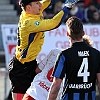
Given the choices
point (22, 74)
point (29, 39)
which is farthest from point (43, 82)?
point (29, 39)

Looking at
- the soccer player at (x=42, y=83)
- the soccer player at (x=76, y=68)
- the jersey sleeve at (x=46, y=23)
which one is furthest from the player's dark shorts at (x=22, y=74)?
the soccer player at (x=76, y=68)

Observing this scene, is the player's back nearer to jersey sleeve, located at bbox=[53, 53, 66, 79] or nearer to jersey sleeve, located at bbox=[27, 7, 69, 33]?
jersey sleeve, located at bbox=[53, 53, 66, 79]

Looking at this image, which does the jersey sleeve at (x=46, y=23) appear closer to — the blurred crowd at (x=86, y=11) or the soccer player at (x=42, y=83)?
the soccer player at (x=42, y=83)

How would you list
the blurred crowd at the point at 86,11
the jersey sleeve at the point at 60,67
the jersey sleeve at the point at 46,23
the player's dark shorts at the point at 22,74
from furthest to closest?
the blurred crowd at the point at 86,11 < the player's dark shorts at the point at 22,74 < the jersey sleeve at the point at 46,23 < the jersey sleeve at the point at 60,67

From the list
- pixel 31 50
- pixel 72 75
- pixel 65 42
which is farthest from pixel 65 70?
pixel 65 42

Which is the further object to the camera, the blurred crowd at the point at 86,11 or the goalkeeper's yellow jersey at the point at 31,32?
the blurred crowd at the point at 86,11

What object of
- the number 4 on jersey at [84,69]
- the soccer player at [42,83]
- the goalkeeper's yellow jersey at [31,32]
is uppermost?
the goalkeeper's yellow jersey at [31,32]

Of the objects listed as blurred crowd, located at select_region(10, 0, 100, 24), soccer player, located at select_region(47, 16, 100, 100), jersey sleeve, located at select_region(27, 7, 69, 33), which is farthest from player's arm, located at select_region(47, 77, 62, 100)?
blurred crowd, located at select_region(10, 0, 100, 24)

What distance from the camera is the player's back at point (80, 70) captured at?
4957 millimetres

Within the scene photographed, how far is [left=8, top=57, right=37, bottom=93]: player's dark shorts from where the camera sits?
5742 mm

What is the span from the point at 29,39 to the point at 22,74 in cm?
43

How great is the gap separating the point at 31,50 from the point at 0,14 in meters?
10.2

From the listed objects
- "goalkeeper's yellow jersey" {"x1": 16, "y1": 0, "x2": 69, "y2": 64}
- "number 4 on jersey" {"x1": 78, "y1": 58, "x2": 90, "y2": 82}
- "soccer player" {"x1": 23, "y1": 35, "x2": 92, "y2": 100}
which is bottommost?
"soccer player" {"x1": 23, "y1": 35, "x2": 92, "y2": 100}

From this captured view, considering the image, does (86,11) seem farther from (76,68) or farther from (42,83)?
(76,68)
